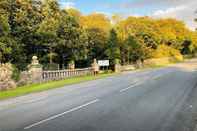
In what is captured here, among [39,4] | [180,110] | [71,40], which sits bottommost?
[180,110]

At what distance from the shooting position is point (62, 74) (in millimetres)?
38562

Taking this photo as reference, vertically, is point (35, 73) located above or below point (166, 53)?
below

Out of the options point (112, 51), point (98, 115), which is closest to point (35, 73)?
point (98, 115)

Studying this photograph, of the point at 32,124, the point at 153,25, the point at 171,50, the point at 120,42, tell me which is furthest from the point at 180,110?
the point at 171,50

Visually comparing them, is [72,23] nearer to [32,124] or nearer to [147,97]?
[147,97]

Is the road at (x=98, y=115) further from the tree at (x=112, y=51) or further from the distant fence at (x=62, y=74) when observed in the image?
the tree at (x=112, y=51)

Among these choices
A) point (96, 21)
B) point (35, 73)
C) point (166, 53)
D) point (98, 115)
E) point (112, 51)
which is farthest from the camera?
point (166, 53)

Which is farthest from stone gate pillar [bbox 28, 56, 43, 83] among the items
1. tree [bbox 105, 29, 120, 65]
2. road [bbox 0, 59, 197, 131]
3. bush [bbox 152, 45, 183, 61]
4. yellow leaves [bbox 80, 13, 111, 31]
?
bush [bbox 152, 45, 183, 61]

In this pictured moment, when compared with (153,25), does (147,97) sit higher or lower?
lower

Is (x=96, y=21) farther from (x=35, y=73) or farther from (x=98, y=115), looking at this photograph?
(x=98, y=115)

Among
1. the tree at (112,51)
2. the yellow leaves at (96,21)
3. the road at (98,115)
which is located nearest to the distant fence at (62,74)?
the tree at (112,51)

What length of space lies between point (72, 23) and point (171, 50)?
5786 centimetres

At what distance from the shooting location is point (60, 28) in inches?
1806

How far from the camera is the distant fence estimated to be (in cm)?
3475
